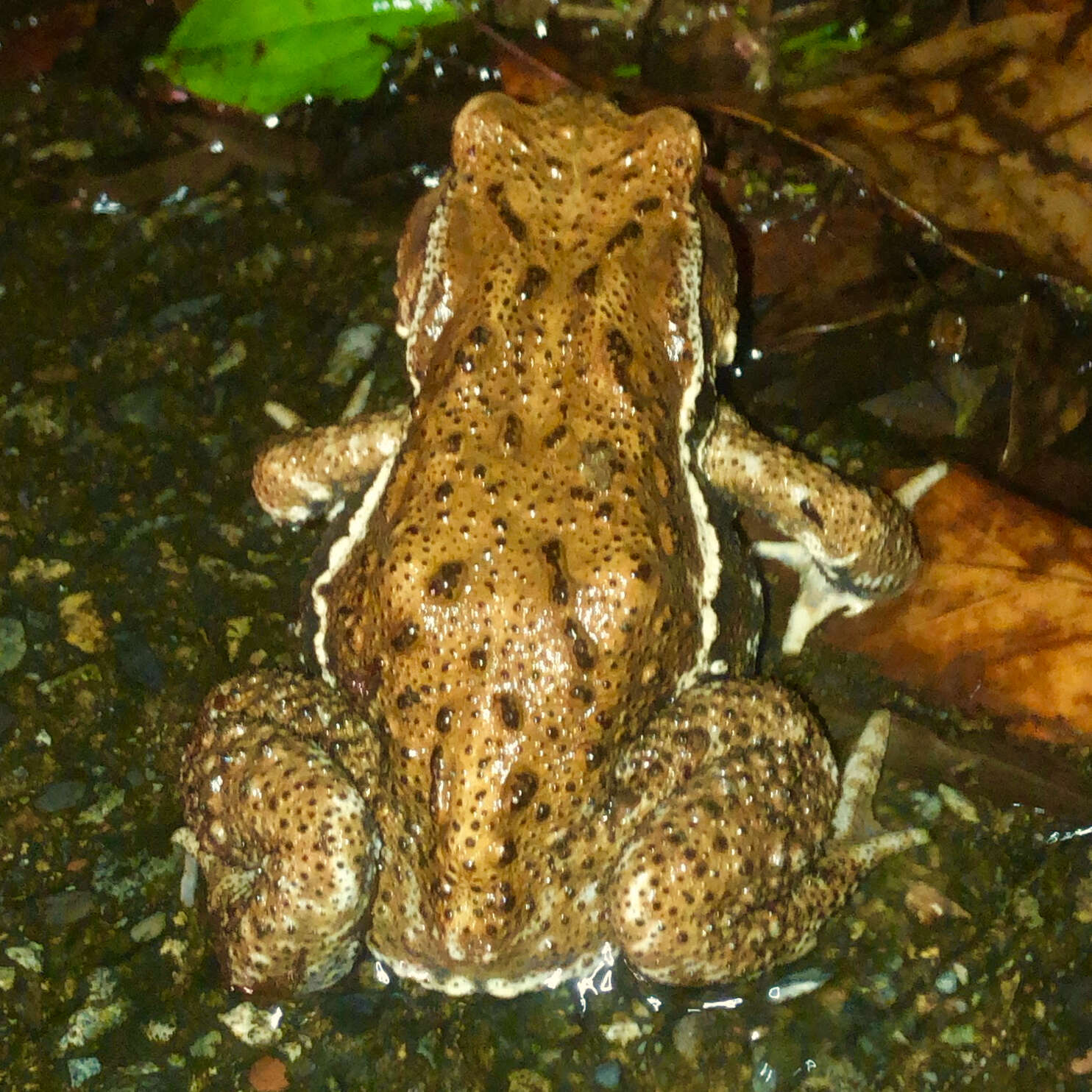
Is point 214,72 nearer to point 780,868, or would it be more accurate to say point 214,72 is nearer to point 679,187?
point 679,187

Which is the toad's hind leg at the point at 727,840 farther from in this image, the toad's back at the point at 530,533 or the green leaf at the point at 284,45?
the green leaf at the point at 284,45

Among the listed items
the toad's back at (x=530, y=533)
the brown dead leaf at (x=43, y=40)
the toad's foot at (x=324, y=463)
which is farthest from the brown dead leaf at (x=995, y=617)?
the brown dead leaf at (x=43, y=40)

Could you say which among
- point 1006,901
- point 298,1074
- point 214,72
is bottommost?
point 298,1074

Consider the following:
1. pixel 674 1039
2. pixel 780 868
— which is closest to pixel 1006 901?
pixel 780 868

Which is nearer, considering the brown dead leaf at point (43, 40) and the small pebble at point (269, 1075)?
the small pebble at point (269, 1075)

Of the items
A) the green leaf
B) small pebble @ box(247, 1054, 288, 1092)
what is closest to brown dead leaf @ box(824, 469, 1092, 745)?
small pebble @ box(247, 1054, 288, 1092)

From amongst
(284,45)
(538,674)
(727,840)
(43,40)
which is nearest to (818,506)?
(727,840)
